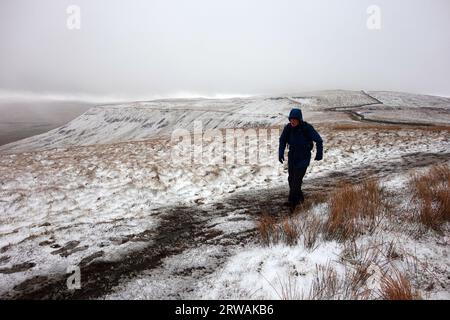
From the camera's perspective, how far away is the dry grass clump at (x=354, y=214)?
4.24 m

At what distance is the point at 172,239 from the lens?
17.0ft

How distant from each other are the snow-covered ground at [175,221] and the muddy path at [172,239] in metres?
0.03

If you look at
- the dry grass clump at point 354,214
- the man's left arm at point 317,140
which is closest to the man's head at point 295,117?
the man's left arm at point 317,140

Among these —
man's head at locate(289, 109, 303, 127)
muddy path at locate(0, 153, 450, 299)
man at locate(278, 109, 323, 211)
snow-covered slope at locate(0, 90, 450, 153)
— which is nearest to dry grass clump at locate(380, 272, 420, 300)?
muddy path at locate(0, 153, 450, 299)

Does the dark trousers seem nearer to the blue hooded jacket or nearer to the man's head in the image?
the blue hooded jacket

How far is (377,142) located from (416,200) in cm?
1103

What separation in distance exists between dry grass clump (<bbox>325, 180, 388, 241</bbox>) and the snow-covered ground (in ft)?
0.75

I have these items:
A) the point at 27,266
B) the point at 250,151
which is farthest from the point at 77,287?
the point at 250,151

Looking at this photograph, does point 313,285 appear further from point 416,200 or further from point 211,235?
point 416,200

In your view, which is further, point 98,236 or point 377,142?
point 377,142

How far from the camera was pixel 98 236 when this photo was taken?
5.39 meters

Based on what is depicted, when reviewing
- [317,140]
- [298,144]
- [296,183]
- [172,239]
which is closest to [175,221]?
[172,239]

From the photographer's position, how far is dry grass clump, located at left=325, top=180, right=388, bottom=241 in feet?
13.9

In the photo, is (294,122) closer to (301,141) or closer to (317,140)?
(301,141)
